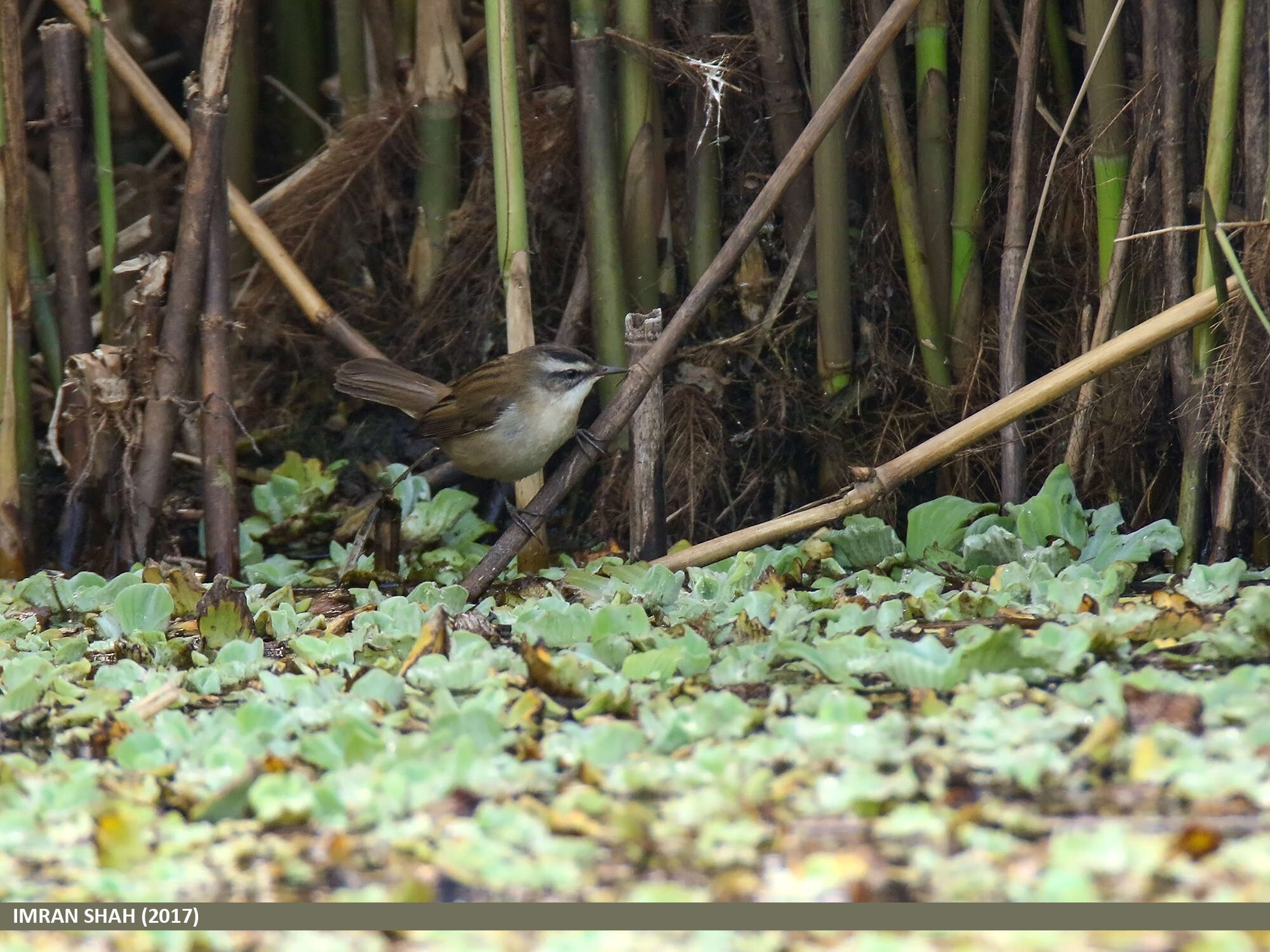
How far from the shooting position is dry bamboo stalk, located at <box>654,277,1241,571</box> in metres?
3.01

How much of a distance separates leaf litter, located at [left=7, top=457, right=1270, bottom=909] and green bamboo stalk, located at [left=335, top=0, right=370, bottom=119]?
1.91 m

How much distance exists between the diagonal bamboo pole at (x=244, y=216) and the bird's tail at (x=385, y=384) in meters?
0.10

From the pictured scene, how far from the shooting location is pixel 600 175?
3.84m

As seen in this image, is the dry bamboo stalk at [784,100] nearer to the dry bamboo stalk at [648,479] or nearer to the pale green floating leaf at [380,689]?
the dry bamboo stalk at [648,479]

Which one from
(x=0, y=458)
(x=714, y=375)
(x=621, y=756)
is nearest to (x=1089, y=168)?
(x=714, y=375)

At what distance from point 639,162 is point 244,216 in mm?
1191

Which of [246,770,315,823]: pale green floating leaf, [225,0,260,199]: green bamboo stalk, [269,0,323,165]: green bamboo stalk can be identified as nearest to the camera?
[246,770,315,823]: pale green floating leaf

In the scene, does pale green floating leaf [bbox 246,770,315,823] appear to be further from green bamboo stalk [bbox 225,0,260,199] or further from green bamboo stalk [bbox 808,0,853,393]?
green bamboo stalk [bbox 225,0,260,199]

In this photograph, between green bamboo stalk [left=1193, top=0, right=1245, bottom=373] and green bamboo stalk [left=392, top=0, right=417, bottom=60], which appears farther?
green bamboo stalk [left=392, top=0, right=417, bottom=60]

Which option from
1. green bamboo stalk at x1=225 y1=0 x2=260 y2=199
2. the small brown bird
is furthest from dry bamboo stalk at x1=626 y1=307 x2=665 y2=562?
green bamboo stalk at x1=225 y1=0 x2=260 y2=199

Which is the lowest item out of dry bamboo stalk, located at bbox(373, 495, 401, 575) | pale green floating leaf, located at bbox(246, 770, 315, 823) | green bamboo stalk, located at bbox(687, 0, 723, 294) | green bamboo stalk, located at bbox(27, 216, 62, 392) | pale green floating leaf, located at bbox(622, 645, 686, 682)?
dry bamboo stalk, located at bbox(373, 495, 401, 575)

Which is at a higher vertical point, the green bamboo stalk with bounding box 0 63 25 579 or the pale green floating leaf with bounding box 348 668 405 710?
the green bamboo stalk with bounding box 0 63 25 579

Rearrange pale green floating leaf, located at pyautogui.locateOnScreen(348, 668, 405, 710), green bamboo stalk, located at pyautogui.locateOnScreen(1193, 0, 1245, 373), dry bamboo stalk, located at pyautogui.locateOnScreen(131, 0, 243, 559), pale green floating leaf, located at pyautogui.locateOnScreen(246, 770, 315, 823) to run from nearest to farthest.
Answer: pale green floating leaf, located at pyautogui.locateOnScreen(246, 770, 315, 823) < pale green floating leaf, located at pyautogui.locateOnScreen(348, 668, 405, 710) < green bamboo stalk, located at pyautogui.locateOnScreen(1193, 0, 1245, 373) < dry bamboo stalk, located at pyautogui.locateOnScreen(131, 0, 243, 559)

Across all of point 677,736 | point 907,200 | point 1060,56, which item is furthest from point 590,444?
point 1060,56
